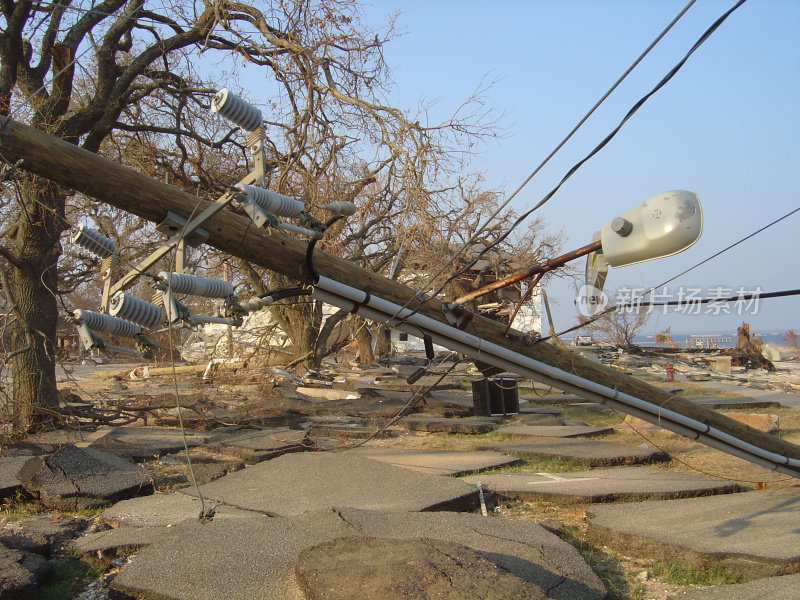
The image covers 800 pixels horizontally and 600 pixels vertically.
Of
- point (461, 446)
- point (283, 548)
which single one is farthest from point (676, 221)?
point (461, 446)

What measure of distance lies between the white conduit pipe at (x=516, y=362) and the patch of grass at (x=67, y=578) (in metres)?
2.12

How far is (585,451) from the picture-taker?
7.30 m

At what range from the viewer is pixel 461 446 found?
8367 mm

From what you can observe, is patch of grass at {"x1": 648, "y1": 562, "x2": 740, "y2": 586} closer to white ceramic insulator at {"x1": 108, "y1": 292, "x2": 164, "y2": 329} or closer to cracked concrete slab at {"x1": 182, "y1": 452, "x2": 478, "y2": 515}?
cracked concrete slab at {"x1": 182, "y1": 452, "x2": 478, "y2": 515}

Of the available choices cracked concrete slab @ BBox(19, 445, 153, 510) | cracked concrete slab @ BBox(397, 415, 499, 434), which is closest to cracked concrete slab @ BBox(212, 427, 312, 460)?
cracked concrete slab @ BBox(19, 445, 153, 510)

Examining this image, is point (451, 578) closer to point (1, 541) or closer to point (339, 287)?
point (339, 287)

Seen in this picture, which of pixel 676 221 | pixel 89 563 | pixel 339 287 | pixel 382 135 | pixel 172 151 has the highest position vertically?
pixel 172 151

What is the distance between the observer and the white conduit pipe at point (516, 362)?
3951 mm

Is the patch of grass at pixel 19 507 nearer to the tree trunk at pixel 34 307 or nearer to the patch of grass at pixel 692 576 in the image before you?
the tree trunk at pixel 34 307

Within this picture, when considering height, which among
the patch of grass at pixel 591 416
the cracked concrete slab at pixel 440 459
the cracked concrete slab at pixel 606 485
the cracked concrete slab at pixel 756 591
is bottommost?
the cracked concrete slab at pixel 756 591

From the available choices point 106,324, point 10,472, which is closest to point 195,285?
point 106,324

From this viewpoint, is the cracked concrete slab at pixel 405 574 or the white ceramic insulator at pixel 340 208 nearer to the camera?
the cracked concrete slab at pixel 405 574

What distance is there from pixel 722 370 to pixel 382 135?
19294mm

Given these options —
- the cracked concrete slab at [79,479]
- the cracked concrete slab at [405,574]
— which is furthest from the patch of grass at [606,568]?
the cracked concrete slab at [79,479]
